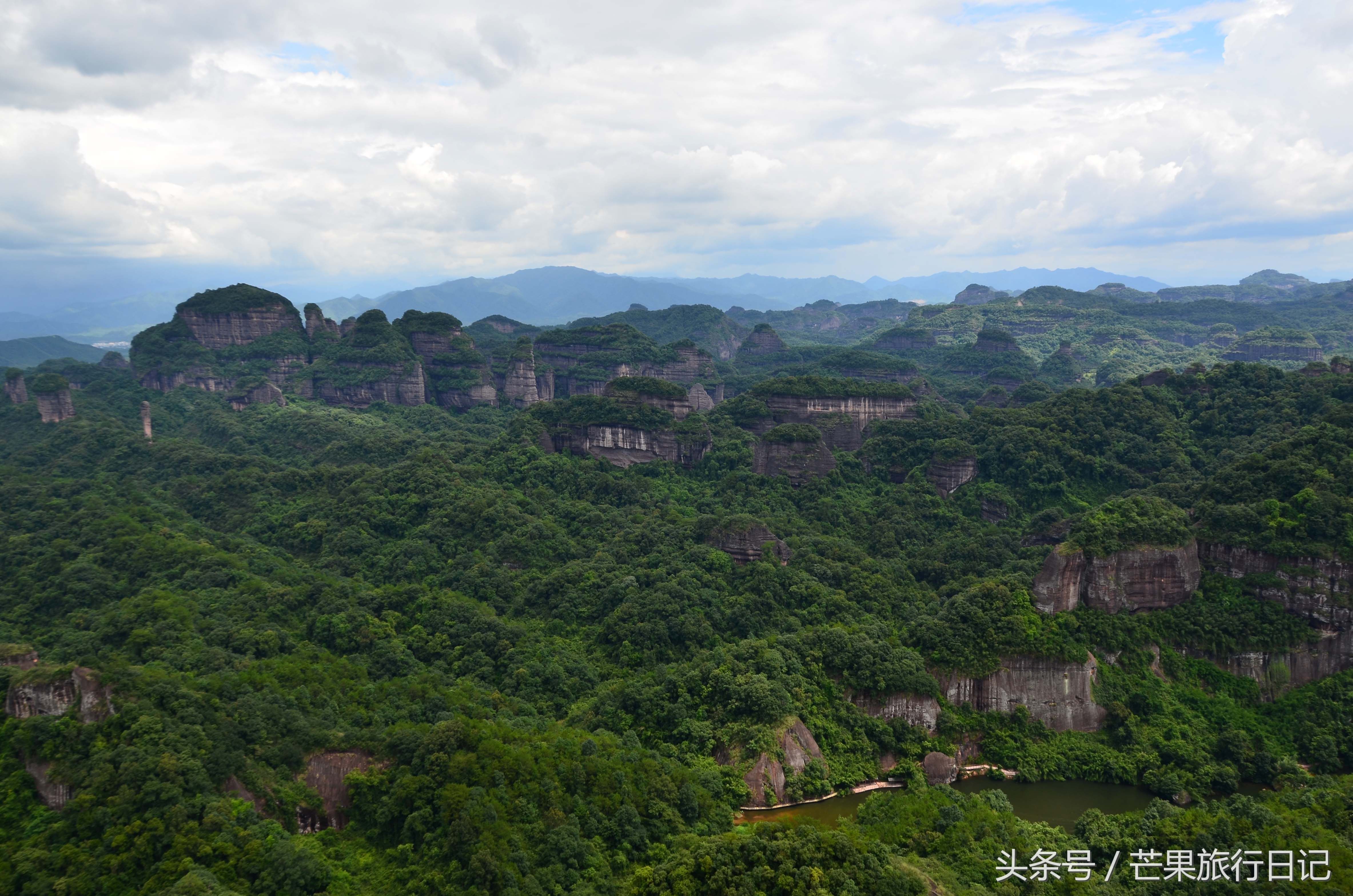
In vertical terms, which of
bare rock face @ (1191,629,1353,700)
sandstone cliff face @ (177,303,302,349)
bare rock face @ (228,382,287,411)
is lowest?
bare rock face @ (1191,629,1353,700)

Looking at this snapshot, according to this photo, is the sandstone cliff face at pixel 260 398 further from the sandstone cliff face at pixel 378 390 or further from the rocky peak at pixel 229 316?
the rocky peak at pixel 229 316

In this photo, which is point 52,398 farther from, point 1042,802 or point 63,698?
point 1042,802

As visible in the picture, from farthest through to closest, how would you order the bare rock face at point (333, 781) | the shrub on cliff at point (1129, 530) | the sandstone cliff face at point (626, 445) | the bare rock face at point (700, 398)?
the bare rock face at point (700, 398) → the sandstone cliff face at point (626, 445) → the shrub on cliff at point (1129, 530) → the bare rock face at point (333, 781)

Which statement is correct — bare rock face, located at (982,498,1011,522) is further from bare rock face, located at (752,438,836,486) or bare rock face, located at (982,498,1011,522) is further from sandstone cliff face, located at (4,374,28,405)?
sandstone cliff face, located at (4,374,28,405)

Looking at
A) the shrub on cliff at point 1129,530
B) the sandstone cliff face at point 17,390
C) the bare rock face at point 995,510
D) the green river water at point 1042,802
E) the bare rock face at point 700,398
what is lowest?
the green river water at point 1042,802

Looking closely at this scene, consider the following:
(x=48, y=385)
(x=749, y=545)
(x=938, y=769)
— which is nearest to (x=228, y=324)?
(x=48, y=385)

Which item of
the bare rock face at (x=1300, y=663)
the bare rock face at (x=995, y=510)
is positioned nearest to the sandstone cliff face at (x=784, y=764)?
the bare rock face at (x=1300, y=663)

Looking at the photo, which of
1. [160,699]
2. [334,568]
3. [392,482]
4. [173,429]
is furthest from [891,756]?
[173,429]

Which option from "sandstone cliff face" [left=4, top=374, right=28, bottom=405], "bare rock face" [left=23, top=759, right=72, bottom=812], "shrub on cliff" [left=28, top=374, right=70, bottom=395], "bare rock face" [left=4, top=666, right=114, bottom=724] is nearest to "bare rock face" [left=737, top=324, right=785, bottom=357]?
"shrub on cliff" [left=28, top=374, right=70, bottom=395]
